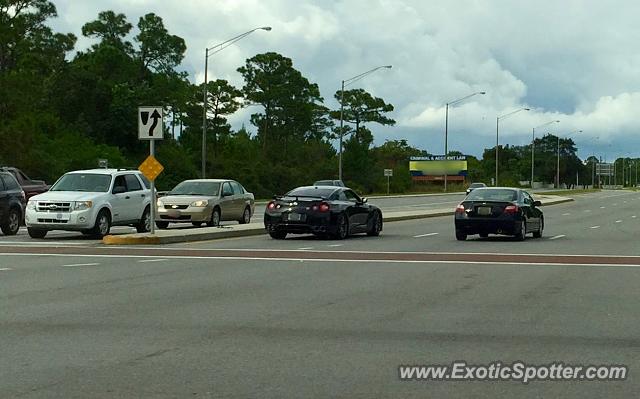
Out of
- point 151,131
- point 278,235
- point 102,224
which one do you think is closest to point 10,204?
point 102,224

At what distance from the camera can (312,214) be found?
25.6 metres

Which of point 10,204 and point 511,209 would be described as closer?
point 511,209

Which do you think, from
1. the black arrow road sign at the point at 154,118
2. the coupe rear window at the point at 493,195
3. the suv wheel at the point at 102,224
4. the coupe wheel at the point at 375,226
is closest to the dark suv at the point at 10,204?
the suv wheel at the point at 102,224

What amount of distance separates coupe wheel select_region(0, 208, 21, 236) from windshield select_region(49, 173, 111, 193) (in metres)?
1.73

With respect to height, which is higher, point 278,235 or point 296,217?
→ point 296,217

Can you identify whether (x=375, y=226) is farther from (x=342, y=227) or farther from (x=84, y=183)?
(x=84, y=183)

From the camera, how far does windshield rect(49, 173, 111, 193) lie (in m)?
25.9

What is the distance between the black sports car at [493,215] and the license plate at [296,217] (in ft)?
13.7

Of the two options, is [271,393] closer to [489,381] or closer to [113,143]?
[489,381]

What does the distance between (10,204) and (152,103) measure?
57.4 metres

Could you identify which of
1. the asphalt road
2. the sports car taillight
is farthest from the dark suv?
the sports car taillight

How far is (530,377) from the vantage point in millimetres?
8125

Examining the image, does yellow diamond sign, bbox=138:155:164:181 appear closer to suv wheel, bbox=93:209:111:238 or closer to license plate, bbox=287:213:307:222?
suv wheel, bbox=93:209:111:238

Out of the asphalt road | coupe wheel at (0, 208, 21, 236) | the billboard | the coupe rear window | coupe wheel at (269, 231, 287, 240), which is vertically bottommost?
the asphalt road
